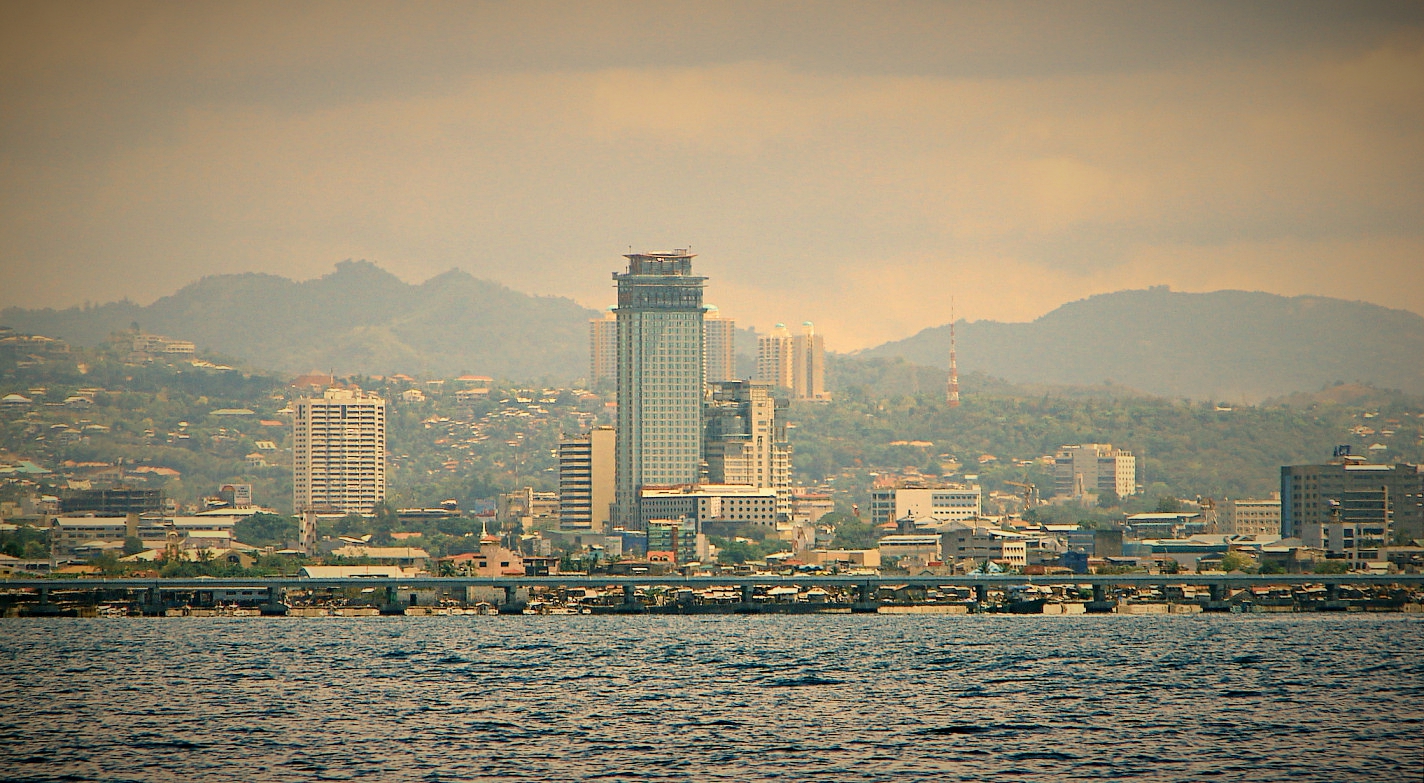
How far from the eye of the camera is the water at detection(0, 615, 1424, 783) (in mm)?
70125

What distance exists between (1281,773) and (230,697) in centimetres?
5022

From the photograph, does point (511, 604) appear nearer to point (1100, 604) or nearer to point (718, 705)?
point (1100, 604)

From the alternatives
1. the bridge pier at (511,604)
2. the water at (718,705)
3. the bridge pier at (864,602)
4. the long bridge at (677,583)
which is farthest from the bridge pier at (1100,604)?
the bridge pier at (511,604)

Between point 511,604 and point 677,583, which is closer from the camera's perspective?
point 677,583

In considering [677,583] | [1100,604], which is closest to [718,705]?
[677,583]

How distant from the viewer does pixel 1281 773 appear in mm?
67500

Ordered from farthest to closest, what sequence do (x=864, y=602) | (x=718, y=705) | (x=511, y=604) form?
(x=511, y=604) → (x=864, y=602) → (x=718, y=705)

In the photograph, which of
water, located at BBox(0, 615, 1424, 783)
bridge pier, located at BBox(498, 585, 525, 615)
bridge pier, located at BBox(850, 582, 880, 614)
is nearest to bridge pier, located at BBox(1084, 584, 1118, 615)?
bridge pier, located at BBox(850, 582, 880, 614)

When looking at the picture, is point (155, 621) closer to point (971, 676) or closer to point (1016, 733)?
point (971, 676)

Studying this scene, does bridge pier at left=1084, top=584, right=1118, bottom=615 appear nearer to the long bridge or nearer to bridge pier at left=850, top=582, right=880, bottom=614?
the long bridge

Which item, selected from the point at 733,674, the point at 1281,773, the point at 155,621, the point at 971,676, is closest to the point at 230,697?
the point at 733,674

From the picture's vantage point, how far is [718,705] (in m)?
90.2

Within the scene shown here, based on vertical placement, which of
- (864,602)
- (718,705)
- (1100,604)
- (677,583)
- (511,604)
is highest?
(677,583)

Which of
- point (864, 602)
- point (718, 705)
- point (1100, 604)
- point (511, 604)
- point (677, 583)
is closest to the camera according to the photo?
point (718, 705)
